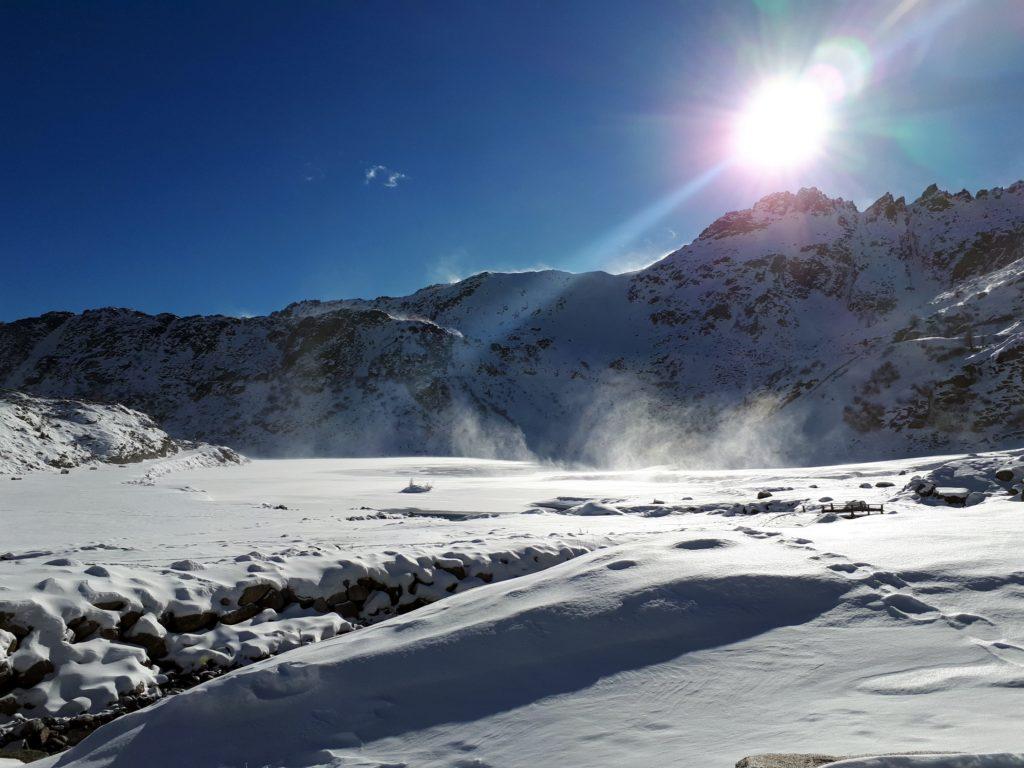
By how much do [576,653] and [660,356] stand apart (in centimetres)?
8617

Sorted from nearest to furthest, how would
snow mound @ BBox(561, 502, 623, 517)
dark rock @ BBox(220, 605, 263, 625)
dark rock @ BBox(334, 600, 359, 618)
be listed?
dark rock @ BBox(220, 605, 263, 625) → dark rock @ BBox(334, 600, 359, 618) → snow mound @ BBox(561, 502, 623, 517)

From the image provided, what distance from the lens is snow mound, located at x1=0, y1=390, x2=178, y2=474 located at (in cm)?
2397

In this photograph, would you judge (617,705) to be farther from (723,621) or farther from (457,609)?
(457,609)

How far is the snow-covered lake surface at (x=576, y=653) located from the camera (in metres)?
2.89

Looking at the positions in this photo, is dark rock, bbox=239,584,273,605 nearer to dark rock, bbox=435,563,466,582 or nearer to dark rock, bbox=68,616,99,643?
dark rock, bbox=68,616,99,643

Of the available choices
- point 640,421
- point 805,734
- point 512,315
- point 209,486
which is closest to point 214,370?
point 512,315

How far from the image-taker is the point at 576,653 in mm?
3938

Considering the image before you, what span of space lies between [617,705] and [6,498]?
18.1 meters

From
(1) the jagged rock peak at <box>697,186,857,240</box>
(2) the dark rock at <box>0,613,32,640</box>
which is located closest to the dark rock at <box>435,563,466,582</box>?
(2) the dark rock at <box>0,613,32,640</box>

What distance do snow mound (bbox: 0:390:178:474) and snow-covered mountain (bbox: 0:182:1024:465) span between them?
2881 centimetres

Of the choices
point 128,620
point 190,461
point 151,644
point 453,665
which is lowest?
point 151,644

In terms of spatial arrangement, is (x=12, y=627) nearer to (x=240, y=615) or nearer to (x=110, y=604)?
(x=110, y=604)

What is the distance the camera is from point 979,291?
53.5 meters

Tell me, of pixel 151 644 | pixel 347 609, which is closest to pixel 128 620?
pixel 151 644
